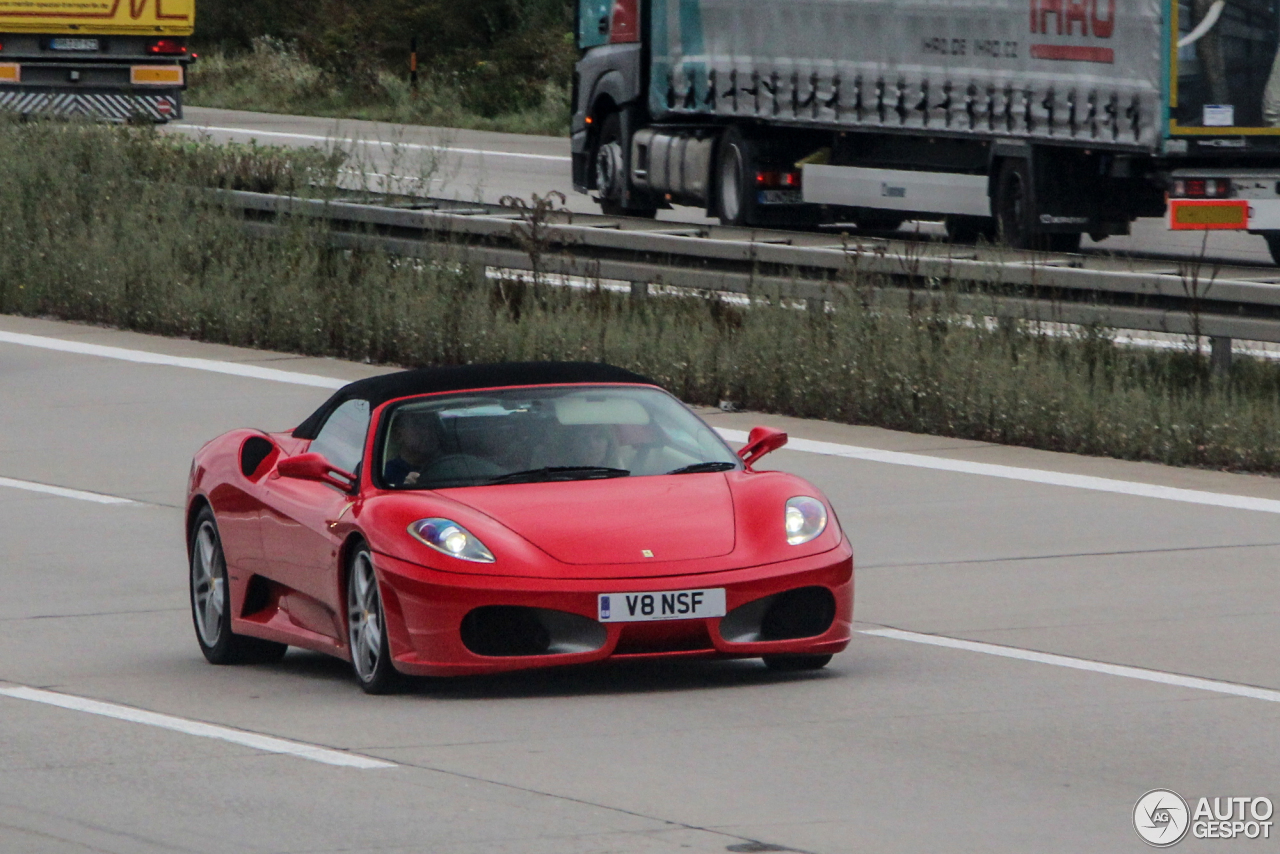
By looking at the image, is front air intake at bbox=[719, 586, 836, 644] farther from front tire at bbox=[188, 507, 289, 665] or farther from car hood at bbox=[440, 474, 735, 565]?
front tire at bbox=[188, 507, 289, 665]

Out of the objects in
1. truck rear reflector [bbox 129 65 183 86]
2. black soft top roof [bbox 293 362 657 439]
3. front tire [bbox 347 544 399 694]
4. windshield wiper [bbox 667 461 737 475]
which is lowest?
front tire [bbox 347 544 399 694]

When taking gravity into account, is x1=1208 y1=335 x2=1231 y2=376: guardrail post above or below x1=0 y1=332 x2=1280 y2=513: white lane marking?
above

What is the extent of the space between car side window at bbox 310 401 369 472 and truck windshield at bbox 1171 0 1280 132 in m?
13.8

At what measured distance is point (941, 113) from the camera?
1023 inches

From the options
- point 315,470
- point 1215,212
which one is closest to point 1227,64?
point 1215,212

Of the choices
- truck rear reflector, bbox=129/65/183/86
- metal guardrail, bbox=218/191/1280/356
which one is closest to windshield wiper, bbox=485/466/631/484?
metal guardrail, bbox=218/191/1280/356

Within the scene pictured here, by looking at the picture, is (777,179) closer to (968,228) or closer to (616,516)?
(968,228)

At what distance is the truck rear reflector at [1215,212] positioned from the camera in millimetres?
22016

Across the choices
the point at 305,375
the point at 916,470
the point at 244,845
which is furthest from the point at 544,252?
the point at 244,845

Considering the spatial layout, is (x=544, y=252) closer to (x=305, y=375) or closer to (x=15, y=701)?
(x=305, y=375)

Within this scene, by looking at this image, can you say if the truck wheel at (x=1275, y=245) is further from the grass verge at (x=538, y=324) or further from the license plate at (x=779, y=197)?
the grass verge at (x=538, y=324)

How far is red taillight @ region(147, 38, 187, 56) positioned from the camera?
4166 cm

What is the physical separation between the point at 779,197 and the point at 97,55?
16.4 meters

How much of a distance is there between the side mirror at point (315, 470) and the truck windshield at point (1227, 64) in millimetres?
14370
